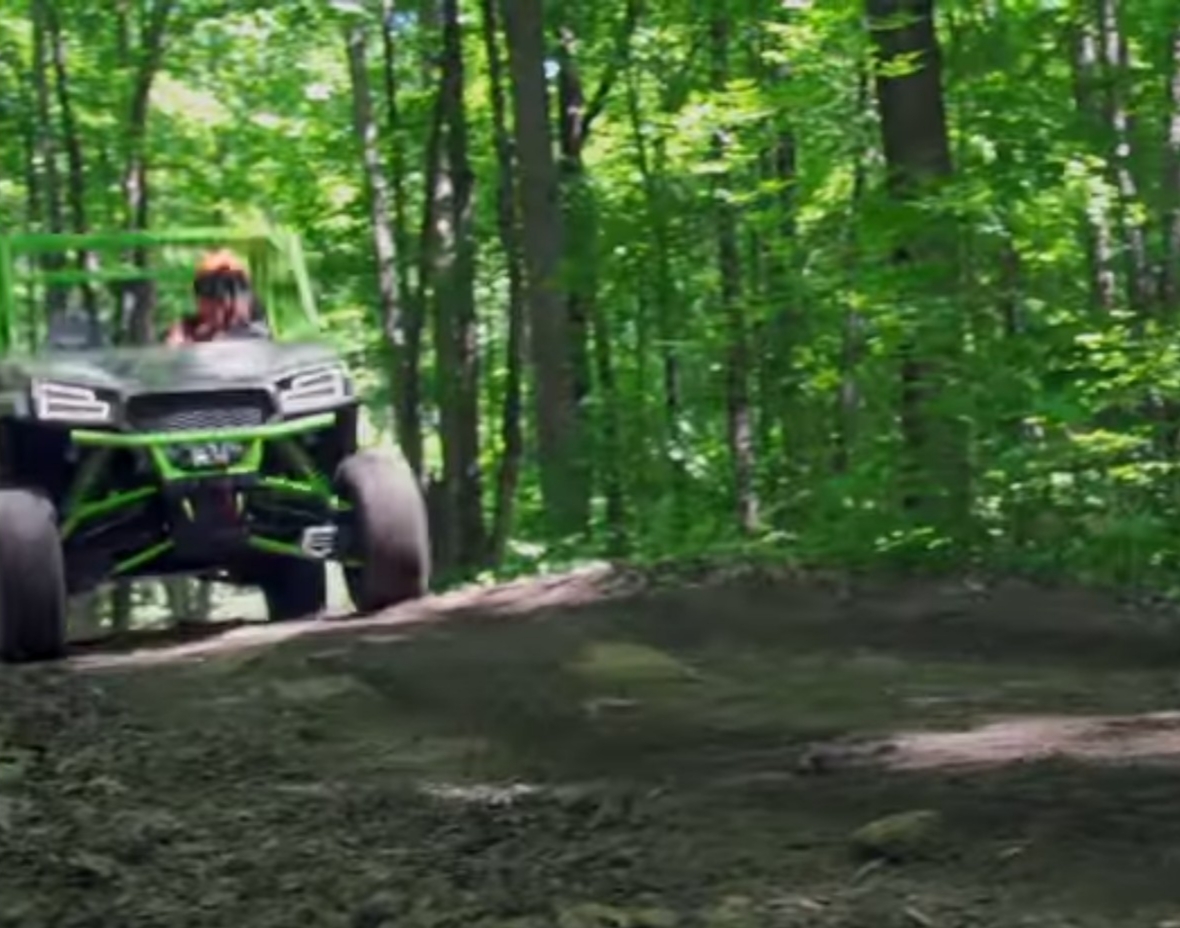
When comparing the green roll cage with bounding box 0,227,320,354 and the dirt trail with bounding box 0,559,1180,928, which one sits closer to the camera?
the dirt trail with bounding box 0,559,1180,928

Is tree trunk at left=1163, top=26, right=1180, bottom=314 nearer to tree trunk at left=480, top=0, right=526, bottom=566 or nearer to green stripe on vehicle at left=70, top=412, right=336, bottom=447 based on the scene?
green stripe on vehicle at left=70, top=412, right=336, bottom=447

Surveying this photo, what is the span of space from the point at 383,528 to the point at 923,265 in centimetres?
341

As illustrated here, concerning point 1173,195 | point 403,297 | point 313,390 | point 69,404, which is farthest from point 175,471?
point 403,297

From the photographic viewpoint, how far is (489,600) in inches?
355

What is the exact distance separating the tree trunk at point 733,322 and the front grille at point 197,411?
4244 mm

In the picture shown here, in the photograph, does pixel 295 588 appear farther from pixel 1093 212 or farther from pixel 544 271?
pixel 1093 212

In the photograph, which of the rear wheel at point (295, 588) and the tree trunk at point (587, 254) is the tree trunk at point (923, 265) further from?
the rear wheel at point (295, 588)

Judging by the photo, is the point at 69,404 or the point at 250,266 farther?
the point at 250,266

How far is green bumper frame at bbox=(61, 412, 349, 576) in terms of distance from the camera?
28.4 ft

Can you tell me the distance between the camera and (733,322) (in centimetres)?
1299

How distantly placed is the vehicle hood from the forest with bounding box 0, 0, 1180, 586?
2.80m

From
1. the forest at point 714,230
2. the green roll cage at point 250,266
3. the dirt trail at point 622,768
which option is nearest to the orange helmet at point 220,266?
the green roll cage at point 250,266

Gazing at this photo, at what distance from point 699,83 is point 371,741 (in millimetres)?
14325

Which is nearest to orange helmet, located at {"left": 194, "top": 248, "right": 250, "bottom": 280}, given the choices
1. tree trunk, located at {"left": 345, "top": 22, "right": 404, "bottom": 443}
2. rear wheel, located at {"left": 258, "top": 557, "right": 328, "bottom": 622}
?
rear wheel, located at {"left": 258, "top": 557, "right": 328, "bottom": 622}
